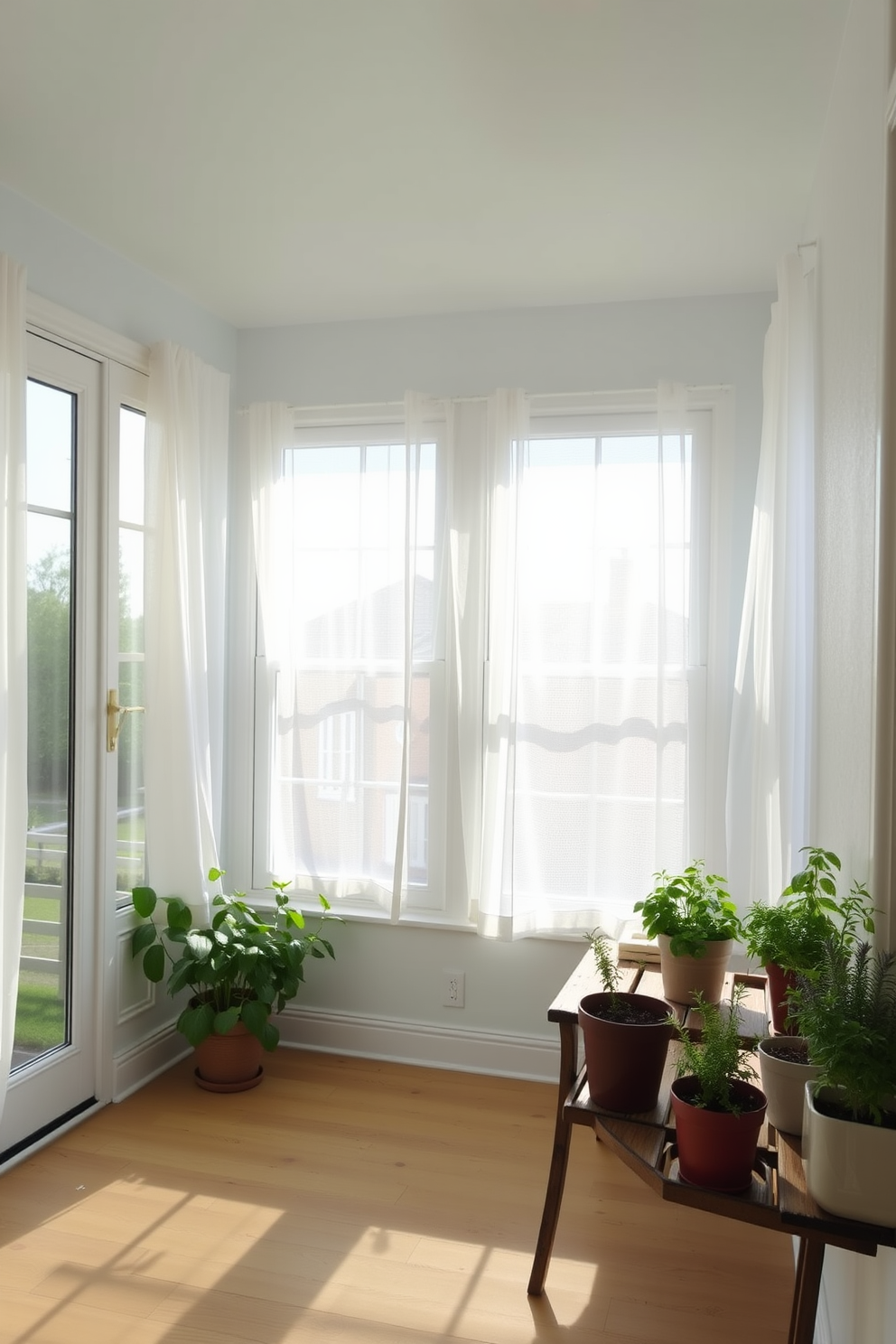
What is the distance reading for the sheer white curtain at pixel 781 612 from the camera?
263 cm

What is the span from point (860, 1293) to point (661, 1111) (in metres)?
0.40

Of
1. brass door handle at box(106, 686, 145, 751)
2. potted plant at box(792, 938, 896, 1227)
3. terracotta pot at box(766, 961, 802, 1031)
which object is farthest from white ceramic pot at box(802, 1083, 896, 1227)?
brass door handle at box(106, 686, 145, 751)

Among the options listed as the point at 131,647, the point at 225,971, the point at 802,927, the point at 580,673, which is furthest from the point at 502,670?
the point at 802,927

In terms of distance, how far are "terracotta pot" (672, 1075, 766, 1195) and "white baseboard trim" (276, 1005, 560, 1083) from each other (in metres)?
2.03

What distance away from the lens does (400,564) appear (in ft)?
11.9

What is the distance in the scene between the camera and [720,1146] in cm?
152

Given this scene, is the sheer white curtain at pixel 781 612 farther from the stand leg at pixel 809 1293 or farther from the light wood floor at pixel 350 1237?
the stand leg at pixel 809 1293

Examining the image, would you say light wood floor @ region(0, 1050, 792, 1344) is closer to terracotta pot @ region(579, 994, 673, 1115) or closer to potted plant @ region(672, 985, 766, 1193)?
terracotta pot @ region(579, 994, 673, 1115)

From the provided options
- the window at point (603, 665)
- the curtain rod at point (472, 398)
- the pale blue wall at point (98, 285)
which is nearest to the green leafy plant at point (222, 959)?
the window at point (603, 665)

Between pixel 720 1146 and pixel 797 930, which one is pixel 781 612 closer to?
pixel 797 930

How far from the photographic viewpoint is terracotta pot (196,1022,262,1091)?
3387 millimetres

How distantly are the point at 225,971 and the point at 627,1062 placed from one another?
1.86m

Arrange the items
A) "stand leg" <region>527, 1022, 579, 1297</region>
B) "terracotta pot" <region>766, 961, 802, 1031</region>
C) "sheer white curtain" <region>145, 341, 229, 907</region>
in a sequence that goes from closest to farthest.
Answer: "terracotta pot" <region>766, 961, 802, 1031</region> → "stand leg" <region>527, 1022, 579, 1297</region> → "sheer white curtain" <region>145, 341, 229, 907</region>

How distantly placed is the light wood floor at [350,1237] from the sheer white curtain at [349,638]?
2.81 ft
